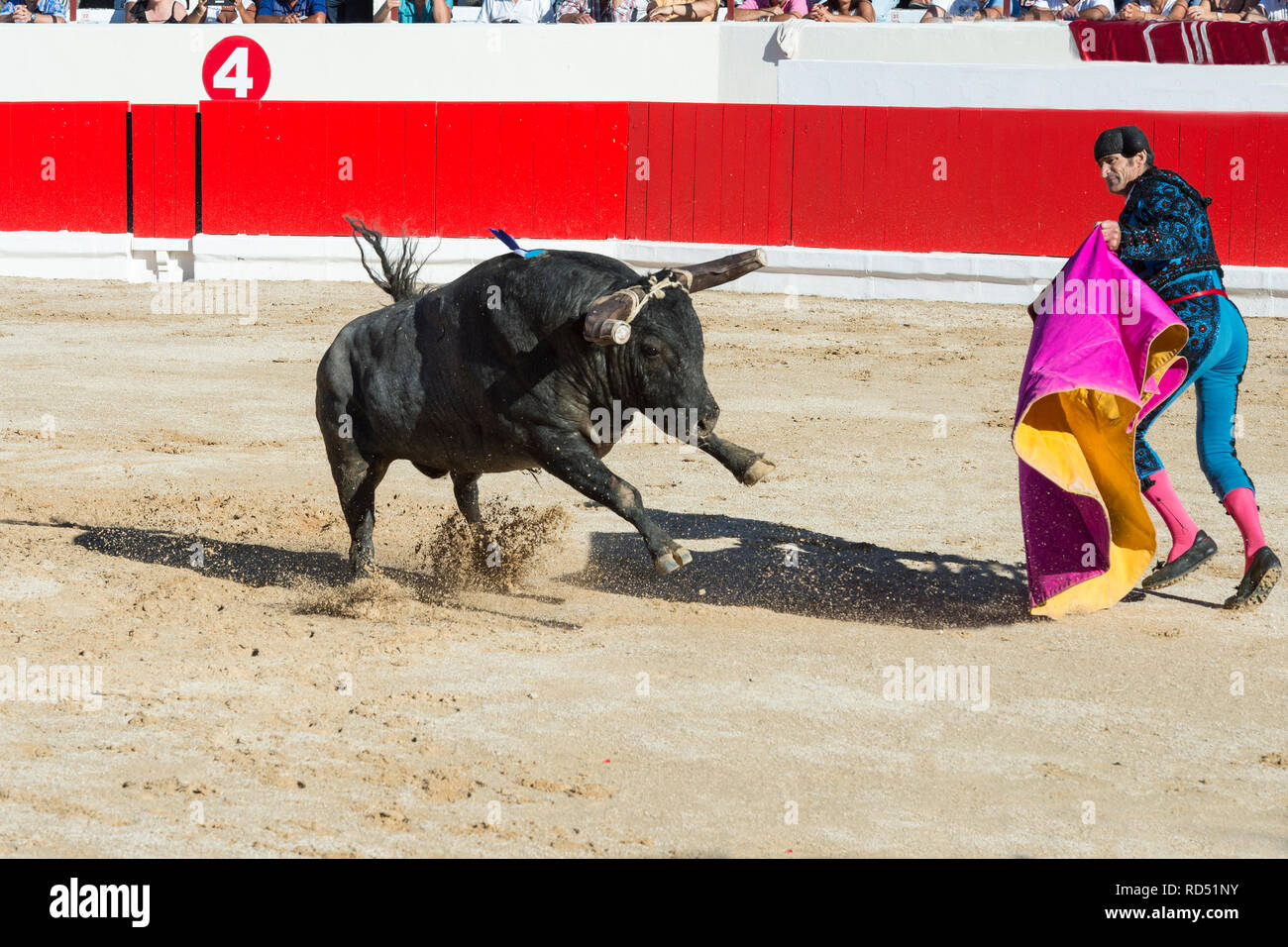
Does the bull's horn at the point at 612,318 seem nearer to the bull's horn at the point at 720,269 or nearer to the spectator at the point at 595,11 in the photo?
the bull's horn at the point at 720,269

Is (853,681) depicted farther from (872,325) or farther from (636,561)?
(872,325)

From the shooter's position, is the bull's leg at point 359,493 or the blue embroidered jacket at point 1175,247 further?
the bull's leg at point 359,493

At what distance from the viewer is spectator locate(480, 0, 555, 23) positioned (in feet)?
43.8

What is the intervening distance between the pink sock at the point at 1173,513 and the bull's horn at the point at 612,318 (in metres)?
1.68

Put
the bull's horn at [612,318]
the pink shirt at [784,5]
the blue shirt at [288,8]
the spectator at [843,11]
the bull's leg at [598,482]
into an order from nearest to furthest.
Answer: the bull's horn at [612,318]
the bull's leg at [598,482]
the spectator at [843,11]
the pink shirt at [784,5]
the blue shirt at [288,8]

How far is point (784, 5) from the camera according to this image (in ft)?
42.3

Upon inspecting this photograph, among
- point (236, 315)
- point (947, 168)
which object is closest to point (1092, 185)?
point (947, 168)

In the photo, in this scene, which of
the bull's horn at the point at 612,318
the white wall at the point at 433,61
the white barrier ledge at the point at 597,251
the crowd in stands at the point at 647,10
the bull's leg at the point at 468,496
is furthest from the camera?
the white wall at the point at 433,61

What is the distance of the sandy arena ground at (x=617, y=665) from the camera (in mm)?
3116

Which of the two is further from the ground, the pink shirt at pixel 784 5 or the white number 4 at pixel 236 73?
the pink shirt at pixel 784 5

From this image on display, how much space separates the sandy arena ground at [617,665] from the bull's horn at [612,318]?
83 centimetres

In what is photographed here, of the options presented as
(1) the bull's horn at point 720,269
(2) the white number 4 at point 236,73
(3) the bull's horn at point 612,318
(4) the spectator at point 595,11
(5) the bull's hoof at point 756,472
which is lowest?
(5) the bull's hoof at point 756,472

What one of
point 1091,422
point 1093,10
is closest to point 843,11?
point 1093,10

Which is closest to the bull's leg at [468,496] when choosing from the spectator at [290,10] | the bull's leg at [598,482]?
the bull's leg at [598,482]
